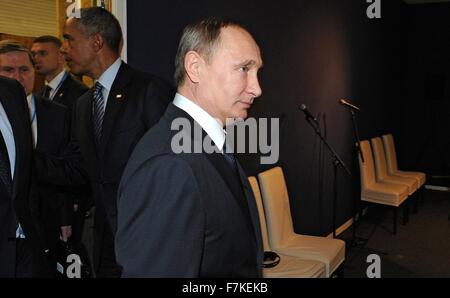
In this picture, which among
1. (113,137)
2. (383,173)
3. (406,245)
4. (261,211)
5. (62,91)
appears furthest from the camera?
(383,173)

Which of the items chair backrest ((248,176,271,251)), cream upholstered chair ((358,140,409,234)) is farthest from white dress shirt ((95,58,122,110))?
cream upholstered chair ((358,140,409,234))

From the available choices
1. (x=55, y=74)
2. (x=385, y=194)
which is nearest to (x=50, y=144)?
(x=55, y=74)

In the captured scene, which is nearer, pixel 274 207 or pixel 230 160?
pixel 230 160

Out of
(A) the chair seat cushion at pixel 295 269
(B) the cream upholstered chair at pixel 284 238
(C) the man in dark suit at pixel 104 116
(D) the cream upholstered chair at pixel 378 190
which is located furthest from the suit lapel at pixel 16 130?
(D) the cream upholstered chair at pixel 378 190

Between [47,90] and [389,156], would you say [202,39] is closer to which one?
[47,90]

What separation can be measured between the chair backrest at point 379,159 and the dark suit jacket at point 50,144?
4.70m

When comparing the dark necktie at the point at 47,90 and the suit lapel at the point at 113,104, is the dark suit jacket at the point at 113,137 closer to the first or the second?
the suit lapel at the point at 113,104

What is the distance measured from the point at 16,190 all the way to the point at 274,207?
2170 mm

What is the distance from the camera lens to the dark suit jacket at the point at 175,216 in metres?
0.95

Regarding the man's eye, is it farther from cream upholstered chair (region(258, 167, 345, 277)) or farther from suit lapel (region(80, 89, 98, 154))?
cream upholstered chair (region(258, 167, 345, 277))

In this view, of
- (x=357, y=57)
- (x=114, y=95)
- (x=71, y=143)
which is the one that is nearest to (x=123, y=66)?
(x=114, y=95)

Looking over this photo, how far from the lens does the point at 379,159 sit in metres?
6.14

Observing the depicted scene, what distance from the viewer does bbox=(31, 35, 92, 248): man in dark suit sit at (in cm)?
271
